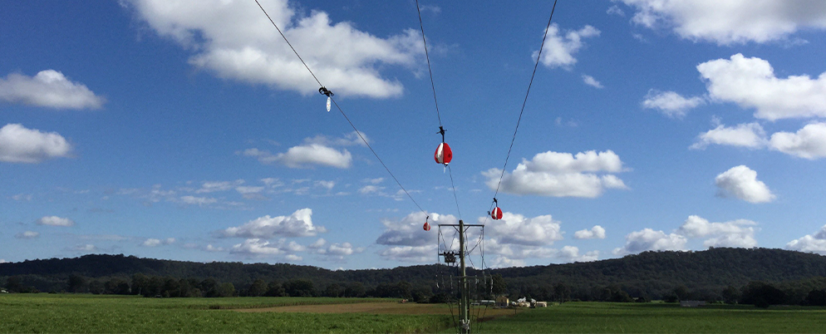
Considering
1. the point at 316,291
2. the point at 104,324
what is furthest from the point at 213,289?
the point at 104,324

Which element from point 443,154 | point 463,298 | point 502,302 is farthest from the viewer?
point 502,302

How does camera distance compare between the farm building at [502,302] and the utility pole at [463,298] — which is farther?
the farm building at [502,302]

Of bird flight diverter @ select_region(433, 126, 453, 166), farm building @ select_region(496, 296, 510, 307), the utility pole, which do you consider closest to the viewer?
bird flight diverter @ select_region(433, 126, 453, 166)

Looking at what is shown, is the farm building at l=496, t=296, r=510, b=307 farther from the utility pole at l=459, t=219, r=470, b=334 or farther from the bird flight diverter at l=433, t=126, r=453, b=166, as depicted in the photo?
the bird flight diverter at l=433, t=126, r=453, b=166

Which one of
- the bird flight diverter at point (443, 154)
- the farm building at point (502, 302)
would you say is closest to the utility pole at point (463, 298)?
the bird flight diverter at point (443, 154)

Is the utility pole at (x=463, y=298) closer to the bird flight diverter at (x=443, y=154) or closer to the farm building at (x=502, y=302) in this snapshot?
the bird flight diverter at (x=443, y=154)

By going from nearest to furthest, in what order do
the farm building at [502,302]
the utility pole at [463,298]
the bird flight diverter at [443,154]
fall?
the bird flight diverter at [443,154] → the utility pole at [463,298] → the farm building at [502,302]

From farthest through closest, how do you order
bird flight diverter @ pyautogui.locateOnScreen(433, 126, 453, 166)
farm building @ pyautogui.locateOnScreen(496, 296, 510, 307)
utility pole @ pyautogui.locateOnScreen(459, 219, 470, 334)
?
farm building @ pyautogui.locateOnScreen(496, 296, 510, 307) < utility pole @ pyautogui.locateOnScreen(459, 219, 470, 334) < bird flight diverter @ pyautogui.locateOnScreen(433, 126, 453, 166)

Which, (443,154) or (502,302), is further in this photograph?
(502,302)

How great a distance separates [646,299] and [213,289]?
406 ft

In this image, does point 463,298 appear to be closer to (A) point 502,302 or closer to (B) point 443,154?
(B) point 443,154

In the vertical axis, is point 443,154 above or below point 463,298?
above

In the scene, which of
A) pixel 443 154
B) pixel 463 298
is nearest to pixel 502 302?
pixel 463 298

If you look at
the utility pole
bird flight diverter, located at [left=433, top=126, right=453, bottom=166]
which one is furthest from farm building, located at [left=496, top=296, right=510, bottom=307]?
bird flight diverter, located at [left=433, top=126, right=453, bottom=166]
